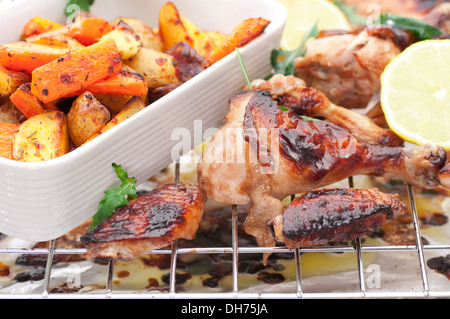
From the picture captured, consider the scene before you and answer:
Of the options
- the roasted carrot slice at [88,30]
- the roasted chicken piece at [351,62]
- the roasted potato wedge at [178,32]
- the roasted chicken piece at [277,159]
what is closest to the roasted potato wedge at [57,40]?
the roasted carrot slice at [88,30]

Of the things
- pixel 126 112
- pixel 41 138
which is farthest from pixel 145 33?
pixel 41 138

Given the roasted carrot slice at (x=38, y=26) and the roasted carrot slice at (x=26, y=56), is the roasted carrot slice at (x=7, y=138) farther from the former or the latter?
Answer: the roasted carrot slice at (x=38, y=26)

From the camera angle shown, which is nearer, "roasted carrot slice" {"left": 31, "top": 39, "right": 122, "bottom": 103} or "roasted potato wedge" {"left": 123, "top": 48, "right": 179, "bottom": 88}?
"roasted carrot slice" {"left": 31, "top": 39, "right": 122, "bottom": 103}

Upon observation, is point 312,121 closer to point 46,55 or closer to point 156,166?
point 156,166

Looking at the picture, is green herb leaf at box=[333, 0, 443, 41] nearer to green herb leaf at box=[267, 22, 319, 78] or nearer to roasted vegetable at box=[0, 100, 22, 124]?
green herb leaf at box=[267, 22, 319, 78]

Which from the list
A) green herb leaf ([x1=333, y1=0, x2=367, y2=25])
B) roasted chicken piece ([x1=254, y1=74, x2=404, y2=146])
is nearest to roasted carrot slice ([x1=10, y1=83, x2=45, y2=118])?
roasted chicken piece ([x1=254, y1=74, x2=404, y2=146])

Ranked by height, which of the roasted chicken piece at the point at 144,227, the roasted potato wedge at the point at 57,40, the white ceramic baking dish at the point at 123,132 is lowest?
the roasted chicken piece at the point at 144,227

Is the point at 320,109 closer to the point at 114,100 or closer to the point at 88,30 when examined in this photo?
the point at 114,100

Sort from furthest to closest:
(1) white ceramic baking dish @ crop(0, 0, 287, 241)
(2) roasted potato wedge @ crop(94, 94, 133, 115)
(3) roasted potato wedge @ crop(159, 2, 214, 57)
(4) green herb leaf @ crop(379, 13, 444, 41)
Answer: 1. (4) green herb leaf @ crop(379, 13, 444, 41)
2. (3) roasted potato wedge @ crop(159, 2, 214, 57)
3. (2) roasted potato wedge @ crop(94, 94, 133, 115)
4. (1) white ceramic baking dish @ crop(0, 0, 287, 241)
